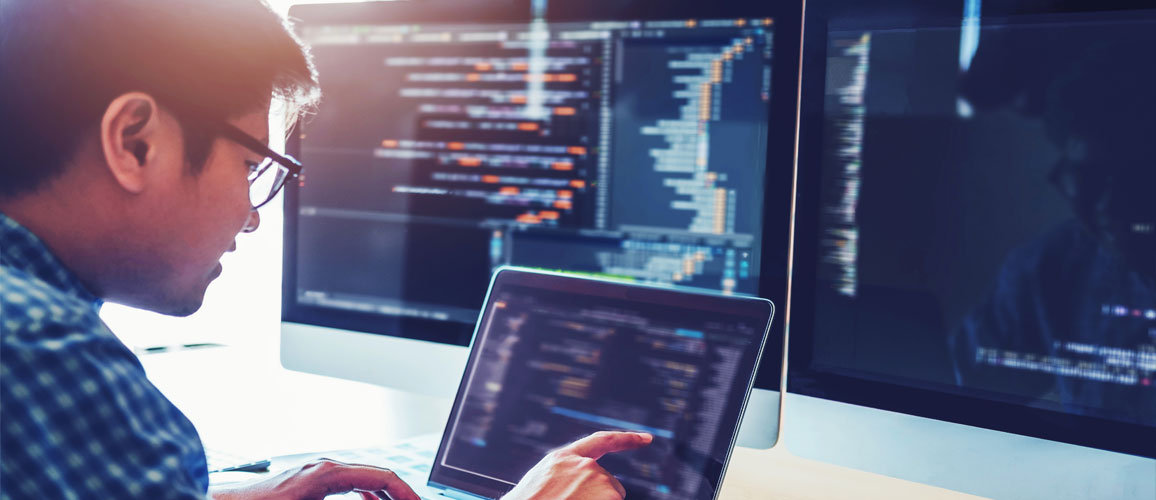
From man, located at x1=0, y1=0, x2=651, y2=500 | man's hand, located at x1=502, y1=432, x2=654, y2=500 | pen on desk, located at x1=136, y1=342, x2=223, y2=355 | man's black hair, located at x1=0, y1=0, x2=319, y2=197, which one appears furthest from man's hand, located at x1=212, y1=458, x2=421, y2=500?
pen on desk, located at x1=136, y1=342, x2=223, y2=355

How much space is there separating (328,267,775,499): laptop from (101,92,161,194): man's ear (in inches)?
15.0

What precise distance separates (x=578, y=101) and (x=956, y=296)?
45 centimetres

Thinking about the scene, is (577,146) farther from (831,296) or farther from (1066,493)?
(1066,493)

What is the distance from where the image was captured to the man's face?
0.62 m

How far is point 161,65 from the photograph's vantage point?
565mm

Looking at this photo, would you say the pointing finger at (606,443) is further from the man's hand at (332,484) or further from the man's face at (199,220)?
the man's face at (199,220)

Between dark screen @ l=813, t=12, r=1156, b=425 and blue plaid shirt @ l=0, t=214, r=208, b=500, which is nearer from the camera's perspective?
blue plaid shirt @ l=0, t=214, r=208, b=500

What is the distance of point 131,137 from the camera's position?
1.82 feet

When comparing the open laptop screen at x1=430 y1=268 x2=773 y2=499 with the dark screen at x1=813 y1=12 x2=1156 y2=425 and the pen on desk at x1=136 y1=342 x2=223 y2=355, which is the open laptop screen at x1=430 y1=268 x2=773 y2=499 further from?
the pen on desk at x1=136 y1=342 x2=223 y2=355

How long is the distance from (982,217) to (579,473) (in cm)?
43

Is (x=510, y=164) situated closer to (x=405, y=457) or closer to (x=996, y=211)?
(x=405, y=457)

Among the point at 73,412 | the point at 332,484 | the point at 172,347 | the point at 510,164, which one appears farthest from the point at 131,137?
the point at 172,347

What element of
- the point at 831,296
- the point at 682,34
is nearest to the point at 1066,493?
the point at 831,296

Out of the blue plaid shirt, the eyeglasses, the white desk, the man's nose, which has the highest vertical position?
the eyeglasses
